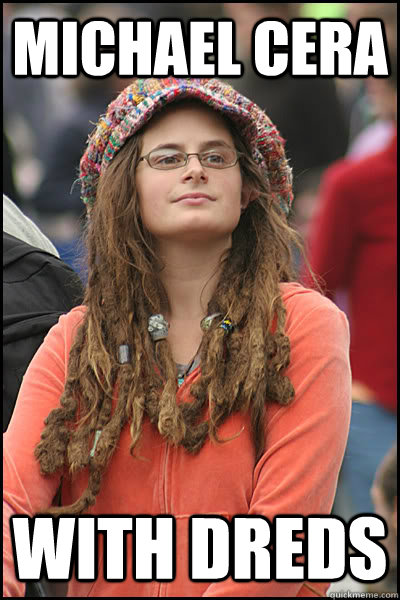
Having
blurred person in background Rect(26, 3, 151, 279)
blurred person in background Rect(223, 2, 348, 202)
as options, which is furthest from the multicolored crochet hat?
blurred person in background Rect(26, 3, 151, 279)

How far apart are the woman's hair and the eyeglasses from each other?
0.06m

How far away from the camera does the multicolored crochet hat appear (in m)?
2.86

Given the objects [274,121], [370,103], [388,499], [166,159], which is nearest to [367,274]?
[388,499]

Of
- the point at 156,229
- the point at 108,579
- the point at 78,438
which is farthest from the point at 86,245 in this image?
the point at 108,579

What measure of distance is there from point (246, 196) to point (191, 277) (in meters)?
0.27

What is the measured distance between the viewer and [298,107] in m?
5.52

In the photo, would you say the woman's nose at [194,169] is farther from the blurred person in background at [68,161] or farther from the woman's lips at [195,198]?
the blurred person in background at [68,161]

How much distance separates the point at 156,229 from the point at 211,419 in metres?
0.52

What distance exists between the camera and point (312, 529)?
8.68 ft

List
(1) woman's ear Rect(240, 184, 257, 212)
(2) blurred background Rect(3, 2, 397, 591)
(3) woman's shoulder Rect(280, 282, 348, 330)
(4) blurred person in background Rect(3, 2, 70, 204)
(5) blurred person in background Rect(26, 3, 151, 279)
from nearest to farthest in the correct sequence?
1. (3) woman's shoulder Rect(280, 282, 348, 330)
2. (1) woman's ear Rect(240, 184, 257, 212)
3. (2) blurred background Rect(3, 2, 397, 591)
4. (5) blurred person in background Rect(26, 3, 151, 279)
5. (4) blurred person in background Rect(3, 2, 70, 204)

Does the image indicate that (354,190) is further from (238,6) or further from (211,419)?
(211,419)

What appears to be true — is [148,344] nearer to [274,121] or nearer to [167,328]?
[167,328]

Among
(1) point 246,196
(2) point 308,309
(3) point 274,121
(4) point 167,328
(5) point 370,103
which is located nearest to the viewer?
(2) point 308,309

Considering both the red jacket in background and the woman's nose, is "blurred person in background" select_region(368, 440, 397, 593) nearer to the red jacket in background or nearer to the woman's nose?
the red jacket in background
